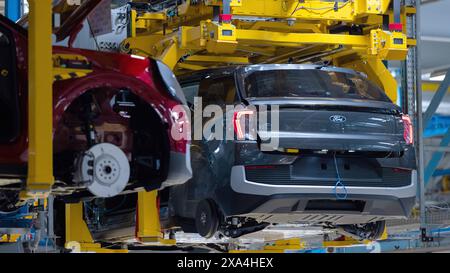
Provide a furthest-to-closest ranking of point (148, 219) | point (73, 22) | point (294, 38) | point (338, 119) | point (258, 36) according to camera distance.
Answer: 1. point (294, 38)
2. point (258, 36)
3. point (148, 219)
4. point (338, 119)
5. point (73, 22)

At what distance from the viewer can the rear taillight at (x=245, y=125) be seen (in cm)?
910

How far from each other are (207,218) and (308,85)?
4.96 feet

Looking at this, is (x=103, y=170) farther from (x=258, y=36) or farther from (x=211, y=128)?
(x=258, y=36)

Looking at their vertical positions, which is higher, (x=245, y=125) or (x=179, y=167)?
(x=245, y=125)

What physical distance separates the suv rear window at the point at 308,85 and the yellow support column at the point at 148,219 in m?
1.54

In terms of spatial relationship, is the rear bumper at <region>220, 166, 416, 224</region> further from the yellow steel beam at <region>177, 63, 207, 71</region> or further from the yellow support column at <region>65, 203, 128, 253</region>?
the yellow steel beam at <region>177, 63, 207, 71</region>

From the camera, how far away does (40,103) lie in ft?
24.2

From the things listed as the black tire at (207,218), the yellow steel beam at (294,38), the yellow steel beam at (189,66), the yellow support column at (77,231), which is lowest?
the yellow support column at (77,231)

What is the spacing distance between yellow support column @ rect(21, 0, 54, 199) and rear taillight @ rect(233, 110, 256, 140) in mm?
2160

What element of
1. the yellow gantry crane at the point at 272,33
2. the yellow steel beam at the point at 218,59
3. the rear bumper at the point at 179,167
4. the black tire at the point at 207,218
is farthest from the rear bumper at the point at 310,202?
the yellow steel beam at the point at 218,59

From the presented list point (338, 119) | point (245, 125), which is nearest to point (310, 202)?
point (338, 119)

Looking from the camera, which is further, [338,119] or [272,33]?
[272,33]

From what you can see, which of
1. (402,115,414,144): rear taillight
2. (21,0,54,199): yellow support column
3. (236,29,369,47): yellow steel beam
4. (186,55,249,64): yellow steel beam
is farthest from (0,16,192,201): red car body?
(186,55,249,64): yellow steel beam

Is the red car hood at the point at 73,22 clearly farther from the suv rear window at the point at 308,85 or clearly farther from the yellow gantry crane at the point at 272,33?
the yellow gantry crane at the point at 272,33
